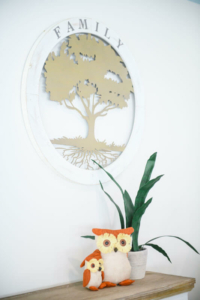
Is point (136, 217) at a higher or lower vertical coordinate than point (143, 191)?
lower

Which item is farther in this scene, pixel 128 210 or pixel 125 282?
pixel 128 210

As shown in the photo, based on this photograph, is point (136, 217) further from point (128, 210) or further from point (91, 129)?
point (91, 129)

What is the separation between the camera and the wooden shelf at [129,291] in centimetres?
115

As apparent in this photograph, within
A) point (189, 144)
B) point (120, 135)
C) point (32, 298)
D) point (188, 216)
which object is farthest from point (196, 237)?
point (32, 298)

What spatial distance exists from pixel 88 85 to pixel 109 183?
522 mm

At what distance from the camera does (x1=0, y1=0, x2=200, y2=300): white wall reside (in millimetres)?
1309

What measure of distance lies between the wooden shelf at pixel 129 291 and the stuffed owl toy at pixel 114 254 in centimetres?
4

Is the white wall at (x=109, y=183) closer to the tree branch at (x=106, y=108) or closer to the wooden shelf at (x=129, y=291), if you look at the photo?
the wooden shelf at (x=129, y=291)

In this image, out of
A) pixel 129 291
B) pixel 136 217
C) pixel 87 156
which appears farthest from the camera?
pixel 87 156

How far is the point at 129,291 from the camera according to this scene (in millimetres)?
1188

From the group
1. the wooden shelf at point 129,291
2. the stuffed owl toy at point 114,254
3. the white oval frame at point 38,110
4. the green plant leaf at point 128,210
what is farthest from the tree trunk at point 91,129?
the wooden shelf at point 129,291

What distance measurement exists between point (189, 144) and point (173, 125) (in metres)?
0.18

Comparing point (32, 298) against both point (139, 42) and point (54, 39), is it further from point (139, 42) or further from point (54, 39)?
point (139, 42)

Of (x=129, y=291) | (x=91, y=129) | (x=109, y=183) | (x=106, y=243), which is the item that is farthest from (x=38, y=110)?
(x=129, y=291)
